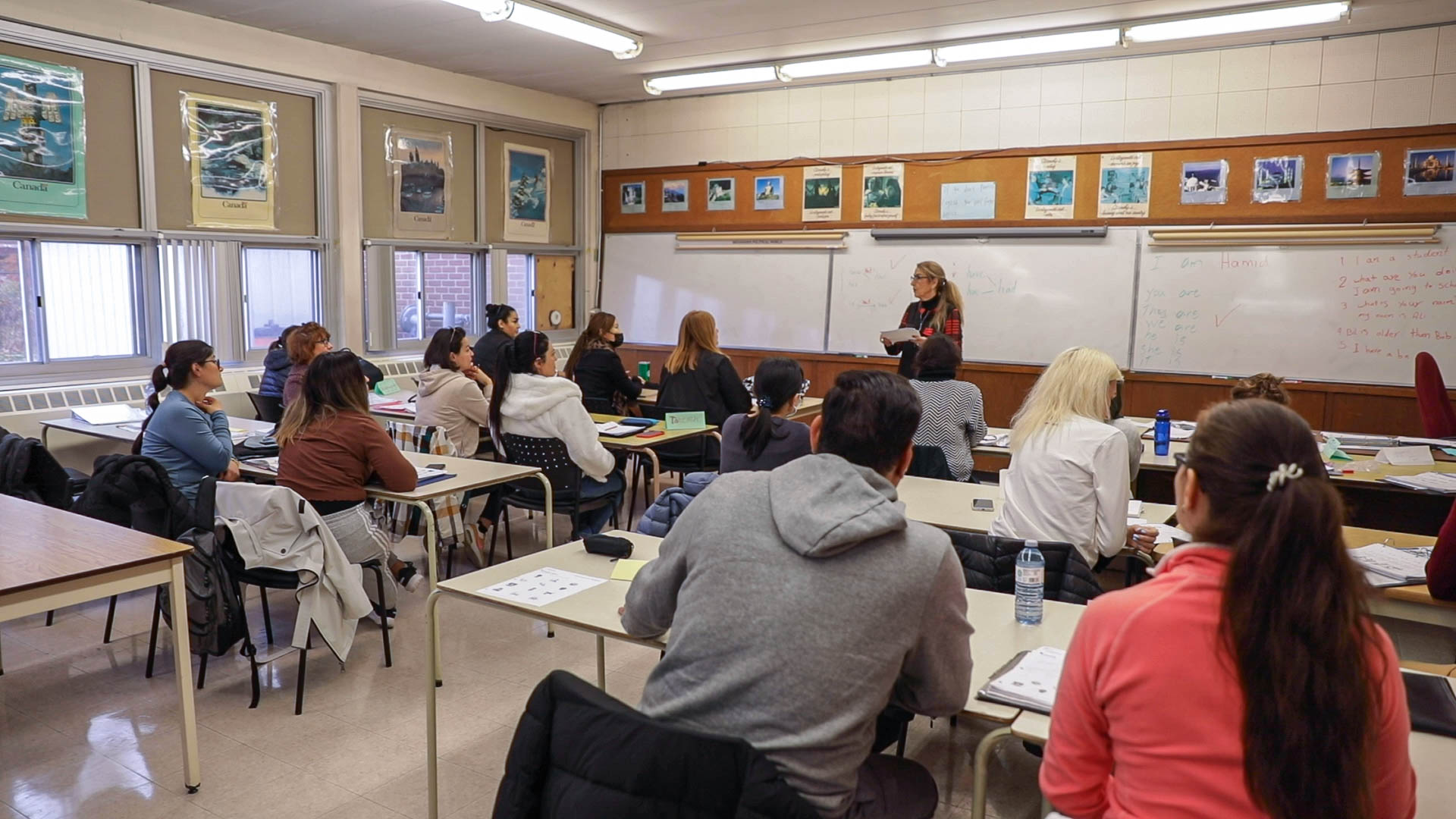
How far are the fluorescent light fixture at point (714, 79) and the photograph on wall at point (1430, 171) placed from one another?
418cm

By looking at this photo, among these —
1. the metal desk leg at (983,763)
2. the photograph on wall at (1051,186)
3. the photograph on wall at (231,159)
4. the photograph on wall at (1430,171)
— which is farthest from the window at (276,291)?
the photograph on wall at (1430,171)

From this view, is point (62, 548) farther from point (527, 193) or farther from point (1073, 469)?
point (527, 193)

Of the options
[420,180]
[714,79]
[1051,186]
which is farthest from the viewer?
[420,180]

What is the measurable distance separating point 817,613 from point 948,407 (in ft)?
9.81

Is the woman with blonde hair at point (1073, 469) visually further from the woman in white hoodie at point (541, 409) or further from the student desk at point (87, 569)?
the student desk at point (87, 569)

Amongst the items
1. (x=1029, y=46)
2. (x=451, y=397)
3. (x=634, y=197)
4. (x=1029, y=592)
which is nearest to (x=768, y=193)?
(x=634, y=197)

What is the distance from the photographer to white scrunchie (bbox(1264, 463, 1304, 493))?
45.9 inches

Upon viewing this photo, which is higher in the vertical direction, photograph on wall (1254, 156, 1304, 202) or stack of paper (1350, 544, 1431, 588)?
photograph on wall (1254, 156, 1304, 202)

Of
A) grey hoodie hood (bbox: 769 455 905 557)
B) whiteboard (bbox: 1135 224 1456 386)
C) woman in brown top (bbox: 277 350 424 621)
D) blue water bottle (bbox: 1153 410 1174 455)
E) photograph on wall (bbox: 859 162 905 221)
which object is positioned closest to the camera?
grey hoodie hood (bbox: 769 455 905 557)

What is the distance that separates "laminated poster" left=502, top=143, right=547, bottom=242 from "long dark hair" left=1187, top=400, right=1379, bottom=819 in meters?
7.92

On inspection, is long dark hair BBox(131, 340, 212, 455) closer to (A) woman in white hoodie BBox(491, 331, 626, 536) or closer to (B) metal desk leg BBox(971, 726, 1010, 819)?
(A) woman in white hoodie BBox(491, 331, 626, 536)

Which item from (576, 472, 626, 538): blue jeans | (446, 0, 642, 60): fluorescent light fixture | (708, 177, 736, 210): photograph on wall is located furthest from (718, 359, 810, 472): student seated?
(708, 177, 736, 210): photograph on wall

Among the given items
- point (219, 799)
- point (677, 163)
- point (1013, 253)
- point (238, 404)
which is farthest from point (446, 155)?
point (219, 799)

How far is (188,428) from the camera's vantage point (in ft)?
12.4
